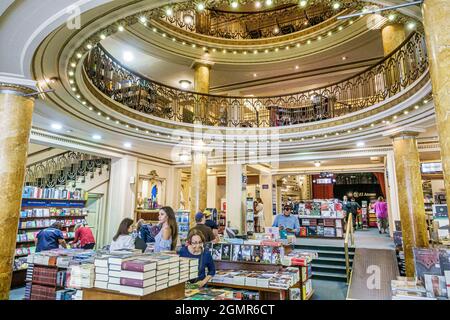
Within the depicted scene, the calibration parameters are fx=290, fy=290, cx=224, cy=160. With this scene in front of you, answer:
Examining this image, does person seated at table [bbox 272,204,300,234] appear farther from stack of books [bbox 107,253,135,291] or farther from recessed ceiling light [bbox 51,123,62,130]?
recessed ceiling light [bbox 51,123,62,130]

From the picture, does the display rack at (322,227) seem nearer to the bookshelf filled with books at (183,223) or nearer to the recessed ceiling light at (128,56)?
the bookshelf filled with books at (183,223)

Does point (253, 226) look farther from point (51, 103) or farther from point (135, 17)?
point (135, 17)

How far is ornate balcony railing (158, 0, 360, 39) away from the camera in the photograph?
10797 millimetres

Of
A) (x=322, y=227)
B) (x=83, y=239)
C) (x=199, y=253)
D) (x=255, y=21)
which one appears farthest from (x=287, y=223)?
(x=255, y=21)

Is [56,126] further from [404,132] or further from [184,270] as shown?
[404,132]

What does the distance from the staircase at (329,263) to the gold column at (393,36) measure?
577 centimetres

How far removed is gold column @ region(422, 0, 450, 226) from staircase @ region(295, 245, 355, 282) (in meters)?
6.27

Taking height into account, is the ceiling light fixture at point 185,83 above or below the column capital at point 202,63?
below

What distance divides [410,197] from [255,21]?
938 cm

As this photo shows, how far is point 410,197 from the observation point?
22.1 feet

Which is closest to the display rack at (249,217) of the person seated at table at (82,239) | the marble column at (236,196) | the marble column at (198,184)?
the marble column at (236,196)

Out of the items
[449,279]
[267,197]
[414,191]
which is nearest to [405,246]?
[414,191]

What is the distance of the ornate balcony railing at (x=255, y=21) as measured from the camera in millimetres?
10797

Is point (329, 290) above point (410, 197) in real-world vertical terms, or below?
below
